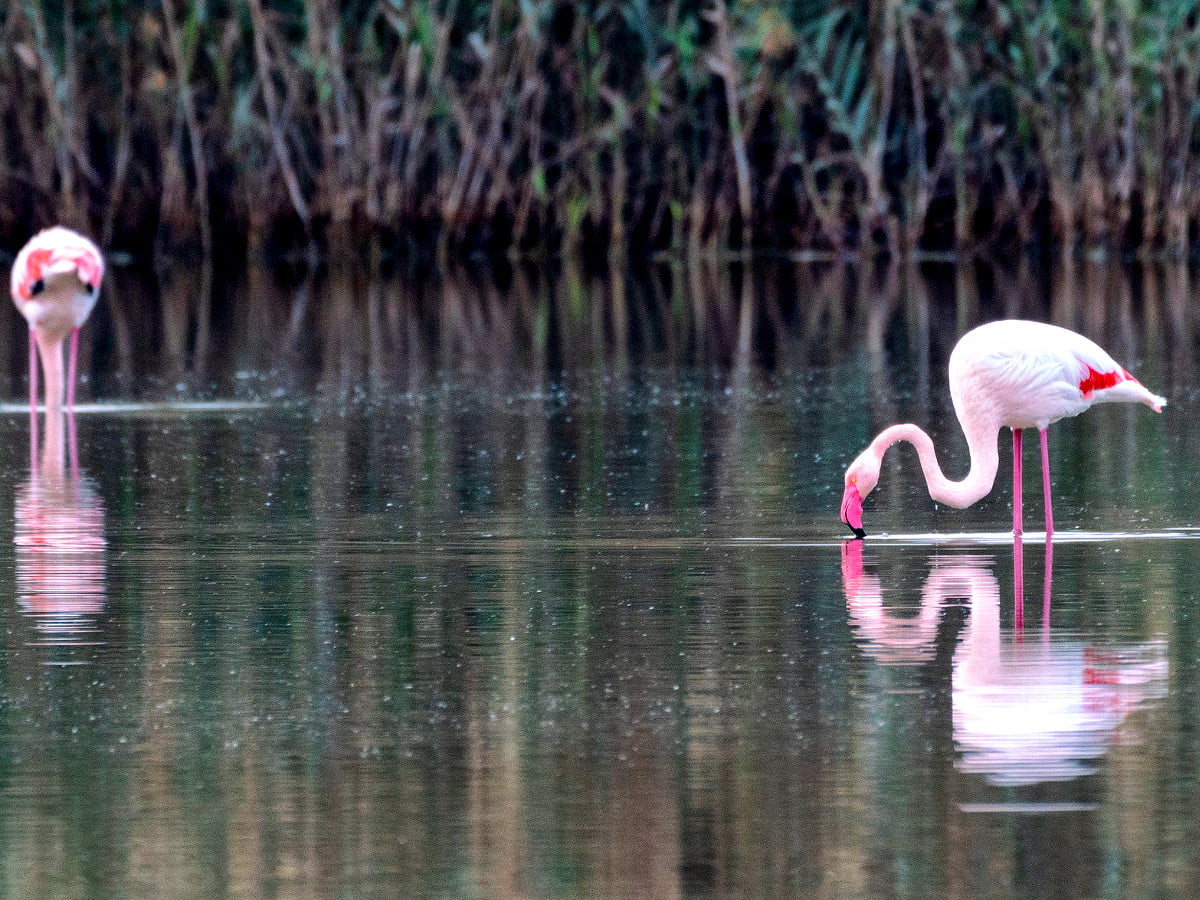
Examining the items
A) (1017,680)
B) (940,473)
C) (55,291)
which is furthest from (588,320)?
(1017,680)

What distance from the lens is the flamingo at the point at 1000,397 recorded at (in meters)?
8.76

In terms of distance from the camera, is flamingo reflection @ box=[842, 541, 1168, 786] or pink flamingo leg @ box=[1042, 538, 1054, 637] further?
pink flamingo leg @ box=[1042, 538, 1054, 637]

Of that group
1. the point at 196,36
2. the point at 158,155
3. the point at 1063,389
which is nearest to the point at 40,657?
the point at 1063,389

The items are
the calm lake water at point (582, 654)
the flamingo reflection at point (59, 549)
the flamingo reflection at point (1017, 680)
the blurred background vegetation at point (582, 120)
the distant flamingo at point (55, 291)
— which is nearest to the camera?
the calm lake water at point (582, 654)

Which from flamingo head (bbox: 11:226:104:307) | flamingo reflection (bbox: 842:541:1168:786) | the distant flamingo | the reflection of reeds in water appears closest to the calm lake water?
flamingo reflection (bbox: 842:541:1168:786)

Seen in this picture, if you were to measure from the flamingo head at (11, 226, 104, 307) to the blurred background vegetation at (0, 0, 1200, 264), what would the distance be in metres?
10.9

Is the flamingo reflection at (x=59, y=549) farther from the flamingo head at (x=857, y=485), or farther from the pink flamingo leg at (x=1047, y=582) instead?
the pink flamingo leg at (x=1047, y=582)

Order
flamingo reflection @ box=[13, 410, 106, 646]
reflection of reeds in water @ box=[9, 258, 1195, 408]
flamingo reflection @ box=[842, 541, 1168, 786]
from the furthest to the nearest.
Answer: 1. reflection of reeds in water @ box=[9, 258, 1195, 408]
2. flamingo reflection @ box=[13, 410, 106, 646]
3. flamingo reflection @ box=[842, 541, 1168, 786]

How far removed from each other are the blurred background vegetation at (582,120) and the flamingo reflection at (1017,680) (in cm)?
1717

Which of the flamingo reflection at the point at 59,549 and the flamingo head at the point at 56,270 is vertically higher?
the flamingo head at the point at 56,270

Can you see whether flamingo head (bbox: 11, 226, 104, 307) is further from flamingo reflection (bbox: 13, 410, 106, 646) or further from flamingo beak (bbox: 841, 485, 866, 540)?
flamingo beak (bbox: 841, 485, 866, 540)

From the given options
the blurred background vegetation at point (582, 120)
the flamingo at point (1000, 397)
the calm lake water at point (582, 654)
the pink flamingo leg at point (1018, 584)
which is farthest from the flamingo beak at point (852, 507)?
the blurred background vegetation at point (582, 120)

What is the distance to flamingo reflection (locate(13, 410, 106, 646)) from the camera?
7.55 meters

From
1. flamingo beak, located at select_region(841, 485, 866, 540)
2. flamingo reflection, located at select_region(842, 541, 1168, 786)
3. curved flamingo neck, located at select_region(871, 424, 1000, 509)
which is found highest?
curved flamingo neck, located at select_region(871, 424, 1000, 509)
